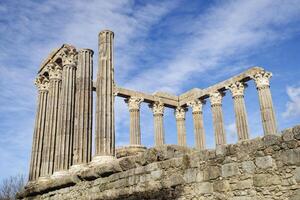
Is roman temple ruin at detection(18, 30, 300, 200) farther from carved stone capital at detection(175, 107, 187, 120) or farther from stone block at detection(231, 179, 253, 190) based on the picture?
carved stone capital at detection(175, 107, 187, 120)

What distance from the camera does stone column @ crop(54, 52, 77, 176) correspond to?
553 inches

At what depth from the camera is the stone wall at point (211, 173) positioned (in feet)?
18.2

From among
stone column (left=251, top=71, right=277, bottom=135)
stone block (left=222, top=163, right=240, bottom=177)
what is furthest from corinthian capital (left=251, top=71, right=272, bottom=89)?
stone block (left=222, top=163, right=240, bottom=177)

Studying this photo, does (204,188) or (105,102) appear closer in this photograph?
(204,188)

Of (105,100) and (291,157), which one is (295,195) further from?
(105,100)

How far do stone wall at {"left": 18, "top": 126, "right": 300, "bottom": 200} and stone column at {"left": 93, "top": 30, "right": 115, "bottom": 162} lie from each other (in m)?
2.67

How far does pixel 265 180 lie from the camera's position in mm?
5734

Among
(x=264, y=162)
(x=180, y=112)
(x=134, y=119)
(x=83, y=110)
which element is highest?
(x=180, y=112)

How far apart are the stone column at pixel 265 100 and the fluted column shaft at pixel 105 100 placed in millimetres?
→ 13281

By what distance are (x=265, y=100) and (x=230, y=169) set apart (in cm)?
1874

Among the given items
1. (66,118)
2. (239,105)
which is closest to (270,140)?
(66,118)

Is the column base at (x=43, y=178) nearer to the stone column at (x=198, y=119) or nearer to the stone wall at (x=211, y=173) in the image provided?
the stone wall at (x=211, y=173)

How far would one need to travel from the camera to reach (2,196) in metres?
46.2

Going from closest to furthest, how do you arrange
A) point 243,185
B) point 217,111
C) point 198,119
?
point 243,185, point 217,111, point 198,119
